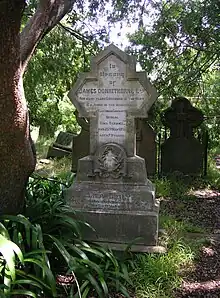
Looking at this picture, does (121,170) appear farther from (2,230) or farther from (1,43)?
(1,43)

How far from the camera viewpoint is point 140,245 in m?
4.02

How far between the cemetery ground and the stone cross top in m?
1.19

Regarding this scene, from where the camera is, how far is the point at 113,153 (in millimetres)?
4324

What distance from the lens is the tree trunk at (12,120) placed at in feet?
10.2

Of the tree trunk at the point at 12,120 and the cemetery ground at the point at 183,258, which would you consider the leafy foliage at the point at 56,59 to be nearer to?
the cemetery ground at the point at 183,258

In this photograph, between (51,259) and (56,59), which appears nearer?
(51,259)

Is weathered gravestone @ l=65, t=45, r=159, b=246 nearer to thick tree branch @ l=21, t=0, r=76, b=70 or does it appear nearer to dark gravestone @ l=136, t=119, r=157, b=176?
thick tree branch @ l=21, t=0, r=76, b=70

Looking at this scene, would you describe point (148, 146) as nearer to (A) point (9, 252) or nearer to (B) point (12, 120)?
(B) point (12, 120)

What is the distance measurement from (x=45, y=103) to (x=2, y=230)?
43.6 ft

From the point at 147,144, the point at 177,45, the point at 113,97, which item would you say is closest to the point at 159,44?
the point at 177,45

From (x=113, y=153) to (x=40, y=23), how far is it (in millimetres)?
1665

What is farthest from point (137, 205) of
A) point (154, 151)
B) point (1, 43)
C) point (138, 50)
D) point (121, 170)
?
point (138, 50)

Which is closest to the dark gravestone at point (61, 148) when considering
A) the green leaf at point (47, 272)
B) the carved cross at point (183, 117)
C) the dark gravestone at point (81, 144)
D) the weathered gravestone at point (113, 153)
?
the dark gravestone at point (81, 144)

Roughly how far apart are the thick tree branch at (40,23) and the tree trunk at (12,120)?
0.70 metres
